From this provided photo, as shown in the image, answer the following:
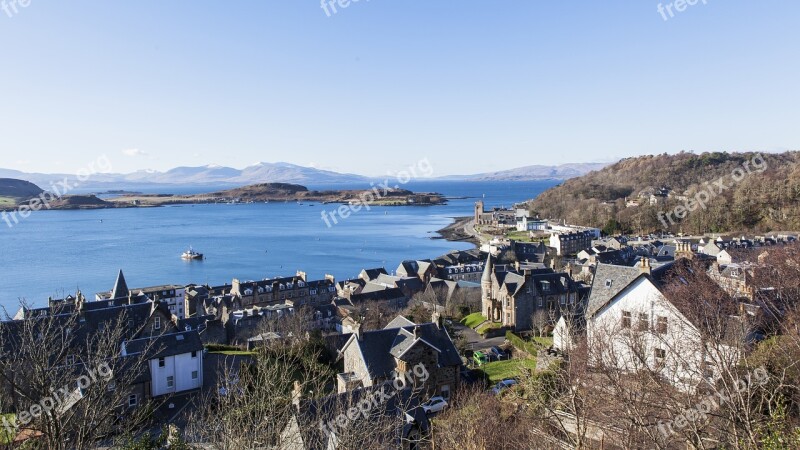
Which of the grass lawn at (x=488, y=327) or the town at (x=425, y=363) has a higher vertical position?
the town at (x=425, y=363)

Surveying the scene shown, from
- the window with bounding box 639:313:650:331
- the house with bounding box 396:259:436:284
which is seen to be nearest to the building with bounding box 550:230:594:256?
the house with bounding box 396:259:436:284

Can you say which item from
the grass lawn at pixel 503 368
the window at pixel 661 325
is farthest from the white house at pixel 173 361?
the window at pixel 661 325

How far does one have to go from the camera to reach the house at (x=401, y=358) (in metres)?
23.1

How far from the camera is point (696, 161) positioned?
138875mm

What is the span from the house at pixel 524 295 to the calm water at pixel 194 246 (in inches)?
1348

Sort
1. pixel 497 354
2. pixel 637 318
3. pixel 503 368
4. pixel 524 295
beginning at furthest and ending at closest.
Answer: pixel 524 295 → pixel 497 354 → pixel 503 368 → pixel 637 318

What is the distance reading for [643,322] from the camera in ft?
61.3

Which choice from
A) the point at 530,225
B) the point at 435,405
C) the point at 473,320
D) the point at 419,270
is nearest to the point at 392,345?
the point at 435,405

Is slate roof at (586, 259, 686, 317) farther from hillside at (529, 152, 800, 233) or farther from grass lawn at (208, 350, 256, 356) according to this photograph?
hillside at (529, 152, 800, 233)

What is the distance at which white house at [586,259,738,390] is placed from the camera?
16369mm

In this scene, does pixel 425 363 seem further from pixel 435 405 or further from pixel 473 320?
pixel 473 320

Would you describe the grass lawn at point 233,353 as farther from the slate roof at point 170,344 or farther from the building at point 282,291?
the building at point 282,291

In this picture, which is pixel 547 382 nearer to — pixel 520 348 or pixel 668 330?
pixel 668 330

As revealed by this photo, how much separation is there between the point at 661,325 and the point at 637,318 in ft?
4.24
